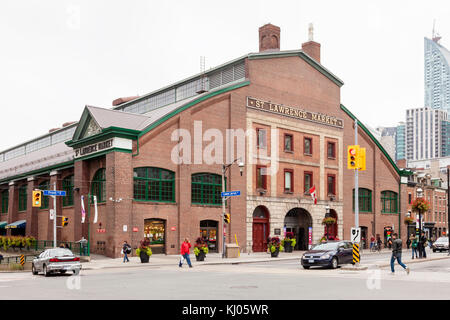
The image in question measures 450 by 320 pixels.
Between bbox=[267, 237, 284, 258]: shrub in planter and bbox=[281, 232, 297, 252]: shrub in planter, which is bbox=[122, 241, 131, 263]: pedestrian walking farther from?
bbox=[281, 232, 297, 252]: shrub in planter

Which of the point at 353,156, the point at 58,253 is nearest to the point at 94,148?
the point at 58,253

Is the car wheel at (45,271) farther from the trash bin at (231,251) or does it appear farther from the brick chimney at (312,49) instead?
the brick chimney at (312,49)

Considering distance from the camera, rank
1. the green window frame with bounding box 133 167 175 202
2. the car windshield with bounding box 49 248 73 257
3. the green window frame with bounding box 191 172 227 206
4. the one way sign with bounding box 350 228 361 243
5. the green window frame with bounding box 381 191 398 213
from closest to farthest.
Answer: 1. the car windshield with bounding box 49 248 73 257
2. the one way sign with bounding box 350 228 361 243
3. the green window frame with bounding box 133 167 175 202
4. the green window frame with bounding box 191 172 227 206
5. the green window frame with bounding box 381 191 398 213

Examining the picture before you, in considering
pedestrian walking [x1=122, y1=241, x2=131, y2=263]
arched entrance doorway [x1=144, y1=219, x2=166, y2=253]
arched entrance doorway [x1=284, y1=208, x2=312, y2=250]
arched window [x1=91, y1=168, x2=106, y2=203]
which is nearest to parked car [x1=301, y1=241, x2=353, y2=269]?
→ pedestrian walking [x1=122, y1=241, x2=131, y2=263]

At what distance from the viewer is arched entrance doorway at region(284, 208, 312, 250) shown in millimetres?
54562

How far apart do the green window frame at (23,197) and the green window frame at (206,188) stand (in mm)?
23314

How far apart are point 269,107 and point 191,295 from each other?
121 feet

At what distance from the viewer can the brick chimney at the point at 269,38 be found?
5550cm

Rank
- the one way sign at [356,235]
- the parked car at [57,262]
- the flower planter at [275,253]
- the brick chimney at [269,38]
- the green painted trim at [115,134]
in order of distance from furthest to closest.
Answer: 1. the brick chimney at [269,38]
2. the flower planter at [275,253]
3. the green painted trim at [115,134]
4. the one way sign at [356,235]
5. the parked car at [57,262]

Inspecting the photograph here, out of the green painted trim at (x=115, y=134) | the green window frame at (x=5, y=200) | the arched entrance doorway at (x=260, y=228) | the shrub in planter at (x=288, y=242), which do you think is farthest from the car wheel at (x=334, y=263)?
the green window frame at (x=5, y=200)

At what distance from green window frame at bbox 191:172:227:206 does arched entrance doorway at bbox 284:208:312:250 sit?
9.88m

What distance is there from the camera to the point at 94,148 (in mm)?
44031

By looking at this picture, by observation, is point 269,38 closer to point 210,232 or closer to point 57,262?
point 210,232

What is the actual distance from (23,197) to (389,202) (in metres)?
42.0
